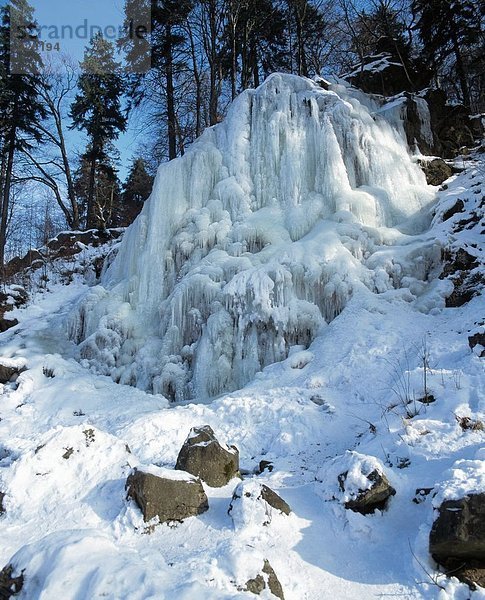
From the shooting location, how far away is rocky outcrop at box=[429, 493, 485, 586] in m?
2.74

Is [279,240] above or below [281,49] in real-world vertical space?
below

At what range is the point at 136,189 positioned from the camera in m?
25.3

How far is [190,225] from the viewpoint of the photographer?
9727 mm

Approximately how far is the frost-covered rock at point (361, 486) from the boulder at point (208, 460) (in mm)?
1068

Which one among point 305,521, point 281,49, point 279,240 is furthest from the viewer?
point 281,49

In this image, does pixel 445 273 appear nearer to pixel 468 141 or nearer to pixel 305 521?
pixel 305 521

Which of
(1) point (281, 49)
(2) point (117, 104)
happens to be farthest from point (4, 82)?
(1) point (281, 49)

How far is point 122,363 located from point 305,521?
5.72m

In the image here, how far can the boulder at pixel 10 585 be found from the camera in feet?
8.32

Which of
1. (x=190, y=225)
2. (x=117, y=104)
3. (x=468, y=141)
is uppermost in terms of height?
(x=117, y=104)

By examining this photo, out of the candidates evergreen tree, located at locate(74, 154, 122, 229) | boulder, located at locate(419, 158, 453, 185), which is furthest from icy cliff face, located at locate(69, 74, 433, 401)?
evergreen tree, located at locate(74, 154, 122, 229)

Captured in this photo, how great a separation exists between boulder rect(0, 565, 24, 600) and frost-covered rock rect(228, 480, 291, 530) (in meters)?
1.61

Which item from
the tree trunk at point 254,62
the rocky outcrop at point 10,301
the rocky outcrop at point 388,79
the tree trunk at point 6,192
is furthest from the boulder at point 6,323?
the tree trunk at point 254,62

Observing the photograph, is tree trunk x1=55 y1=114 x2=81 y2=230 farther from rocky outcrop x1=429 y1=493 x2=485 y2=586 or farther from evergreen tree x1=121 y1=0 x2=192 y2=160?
rocky outcrop x1=429 y1=493 x2=485 y2=586
